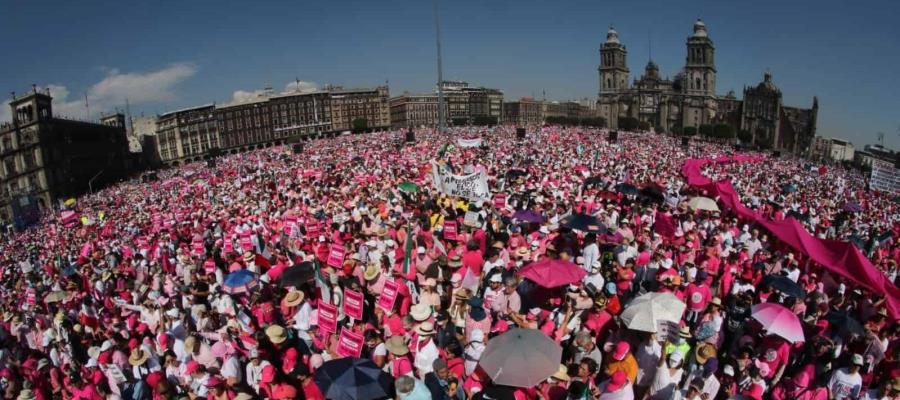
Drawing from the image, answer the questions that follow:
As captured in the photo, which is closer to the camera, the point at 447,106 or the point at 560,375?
the point at 560,375

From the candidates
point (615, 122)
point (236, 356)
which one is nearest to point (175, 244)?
point (236, 356)

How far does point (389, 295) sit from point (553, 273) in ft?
6.97

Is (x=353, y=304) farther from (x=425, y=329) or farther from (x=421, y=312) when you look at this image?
(x=425, y=329)

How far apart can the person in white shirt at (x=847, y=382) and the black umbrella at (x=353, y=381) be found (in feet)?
13.7

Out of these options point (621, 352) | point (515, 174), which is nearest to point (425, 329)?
point (621, 352)

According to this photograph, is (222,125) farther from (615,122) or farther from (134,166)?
(615,122)

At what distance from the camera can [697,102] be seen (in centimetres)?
10706

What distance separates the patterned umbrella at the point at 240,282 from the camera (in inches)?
290

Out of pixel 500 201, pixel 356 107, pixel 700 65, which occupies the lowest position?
pixel 500 201

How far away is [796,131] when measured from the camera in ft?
290

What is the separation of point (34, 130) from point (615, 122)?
108 meters

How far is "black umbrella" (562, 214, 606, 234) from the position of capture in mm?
8375

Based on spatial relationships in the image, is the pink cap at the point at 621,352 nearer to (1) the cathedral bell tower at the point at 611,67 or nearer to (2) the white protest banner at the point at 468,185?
(2) the white protest banner at the point at 468,185

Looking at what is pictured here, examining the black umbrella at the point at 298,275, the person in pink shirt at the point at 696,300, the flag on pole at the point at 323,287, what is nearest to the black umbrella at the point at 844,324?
the person in pink shirt at the point at 696,300
